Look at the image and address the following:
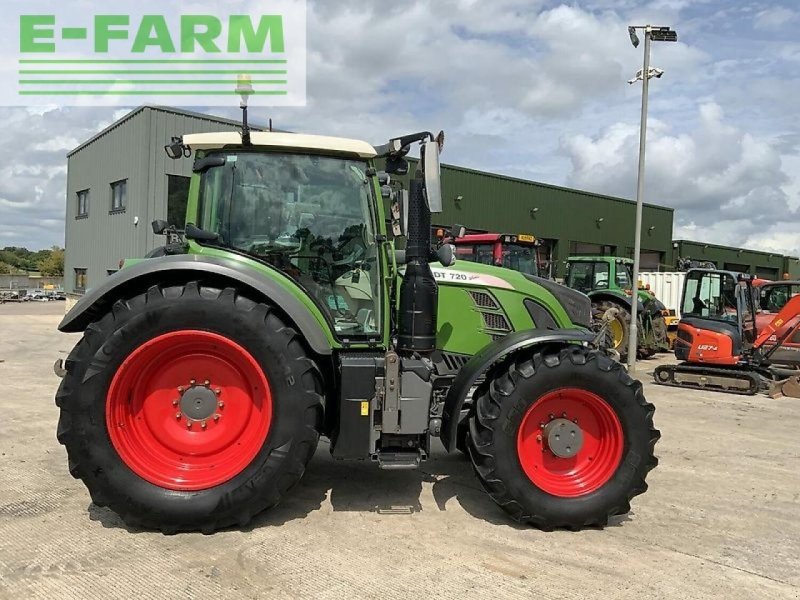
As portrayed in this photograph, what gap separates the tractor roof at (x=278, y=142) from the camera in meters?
3.94

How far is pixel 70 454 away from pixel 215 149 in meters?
2.05

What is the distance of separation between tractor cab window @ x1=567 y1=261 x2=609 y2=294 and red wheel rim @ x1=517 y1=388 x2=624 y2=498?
10.9m

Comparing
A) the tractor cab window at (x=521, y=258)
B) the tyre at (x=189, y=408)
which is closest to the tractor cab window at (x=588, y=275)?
the tractor cab window at (x=521, y=258)

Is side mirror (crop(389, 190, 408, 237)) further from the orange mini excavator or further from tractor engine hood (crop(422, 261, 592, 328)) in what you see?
the orange mini excavator

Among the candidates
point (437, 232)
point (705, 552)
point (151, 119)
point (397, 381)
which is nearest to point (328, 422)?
point (397, 381)

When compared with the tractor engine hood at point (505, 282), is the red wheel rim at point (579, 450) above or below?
below

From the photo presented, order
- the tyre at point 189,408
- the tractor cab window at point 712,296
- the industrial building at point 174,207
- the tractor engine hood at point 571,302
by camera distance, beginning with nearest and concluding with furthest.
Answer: the tyre at point 189,408 → the tractor engine hood at point 571,302 → the tractor cab window at point 712,296 → the industrial building at point 174,207

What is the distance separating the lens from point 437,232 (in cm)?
702

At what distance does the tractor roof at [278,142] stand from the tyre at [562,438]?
178 cm

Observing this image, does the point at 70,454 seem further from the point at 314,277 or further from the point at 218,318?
the point at 314,277

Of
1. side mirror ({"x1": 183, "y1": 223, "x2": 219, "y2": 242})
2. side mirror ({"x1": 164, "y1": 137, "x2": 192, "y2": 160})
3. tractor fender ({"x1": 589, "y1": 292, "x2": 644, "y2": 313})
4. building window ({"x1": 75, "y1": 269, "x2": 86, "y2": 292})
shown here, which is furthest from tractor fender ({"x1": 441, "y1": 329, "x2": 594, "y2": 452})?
building window ({"x1": 75, "y1": 269, "x2": 86, "y2": 292})

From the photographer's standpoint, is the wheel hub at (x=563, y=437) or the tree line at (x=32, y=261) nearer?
the wheel hub at (x=563, y=437)

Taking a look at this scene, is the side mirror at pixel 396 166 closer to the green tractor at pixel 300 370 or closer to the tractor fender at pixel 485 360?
the green tractor at pixel 300 370

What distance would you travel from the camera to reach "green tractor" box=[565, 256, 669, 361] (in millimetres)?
13172
